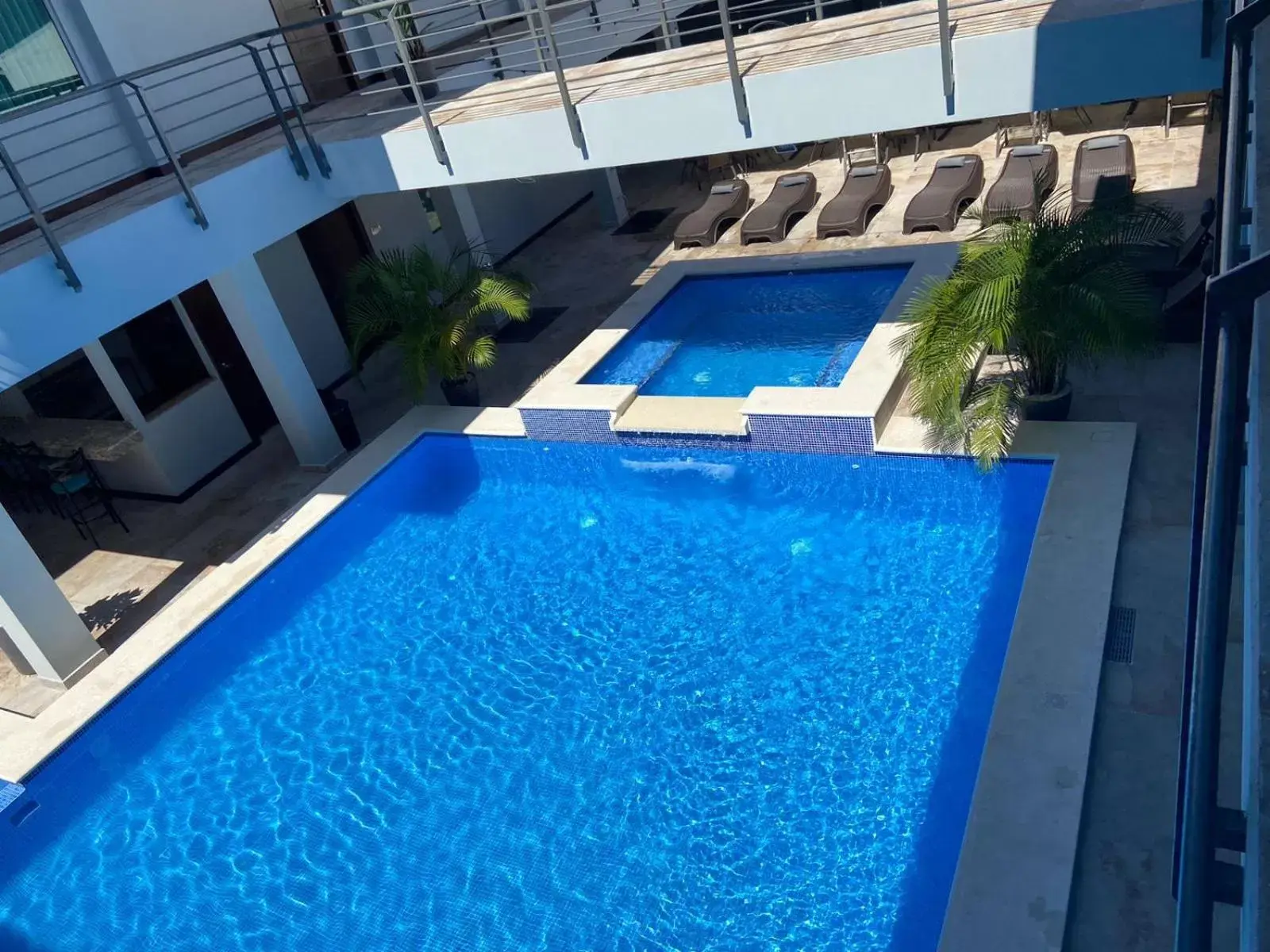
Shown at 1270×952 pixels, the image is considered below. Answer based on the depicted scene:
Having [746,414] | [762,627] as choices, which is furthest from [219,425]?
[762,627]

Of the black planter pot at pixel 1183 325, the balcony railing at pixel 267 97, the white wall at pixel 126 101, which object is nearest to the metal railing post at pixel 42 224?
the balcony railing at pixel 267 97

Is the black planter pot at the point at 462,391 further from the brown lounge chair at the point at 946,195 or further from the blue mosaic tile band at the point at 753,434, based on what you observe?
the brown lounge chair at the point at 946,195

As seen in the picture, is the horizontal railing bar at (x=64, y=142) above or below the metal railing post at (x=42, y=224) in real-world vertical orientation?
above

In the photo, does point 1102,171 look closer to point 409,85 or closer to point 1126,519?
point 1126,519

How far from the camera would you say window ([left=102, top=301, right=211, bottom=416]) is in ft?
39.9

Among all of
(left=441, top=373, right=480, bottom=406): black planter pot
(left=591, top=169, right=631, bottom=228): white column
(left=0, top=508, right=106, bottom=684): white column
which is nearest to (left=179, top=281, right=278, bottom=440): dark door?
(left=441, top=373, right=480, bottom=406): black planter pot

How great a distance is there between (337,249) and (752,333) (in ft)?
20.7

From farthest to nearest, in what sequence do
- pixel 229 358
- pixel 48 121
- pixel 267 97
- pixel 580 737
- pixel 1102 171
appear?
Answer: pixel 1102 171 < pixel 229 358 < pixel 267 97 < pixel 48 121 < pixel 580 737

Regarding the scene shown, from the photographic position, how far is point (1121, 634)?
7.11 meters

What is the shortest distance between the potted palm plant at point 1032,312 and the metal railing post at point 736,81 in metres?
2.37

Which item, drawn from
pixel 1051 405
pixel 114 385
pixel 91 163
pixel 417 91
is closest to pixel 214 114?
pixel 91 163

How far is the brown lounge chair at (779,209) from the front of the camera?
15.3 metres

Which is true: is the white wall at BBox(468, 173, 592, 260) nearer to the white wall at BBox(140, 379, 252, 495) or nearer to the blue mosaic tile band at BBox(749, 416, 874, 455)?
the white wall at BBox(140, 379, 252, 495)

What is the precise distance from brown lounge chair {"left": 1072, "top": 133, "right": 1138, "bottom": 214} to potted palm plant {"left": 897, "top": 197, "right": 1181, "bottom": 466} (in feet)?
12.3
